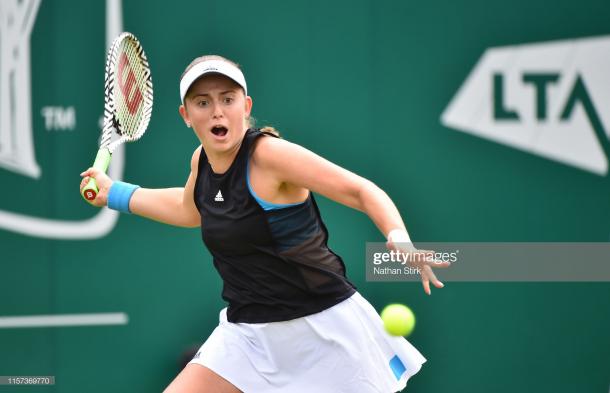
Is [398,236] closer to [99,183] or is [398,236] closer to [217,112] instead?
[217,112]

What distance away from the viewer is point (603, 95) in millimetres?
4688

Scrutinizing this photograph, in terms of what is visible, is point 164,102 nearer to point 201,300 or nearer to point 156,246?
point 156,246

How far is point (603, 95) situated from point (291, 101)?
157 centimetres

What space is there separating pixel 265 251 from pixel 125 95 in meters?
1.18

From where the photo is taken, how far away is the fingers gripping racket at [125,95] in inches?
142

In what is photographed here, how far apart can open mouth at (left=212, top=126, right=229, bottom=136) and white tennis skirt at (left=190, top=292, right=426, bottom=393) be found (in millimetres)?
663

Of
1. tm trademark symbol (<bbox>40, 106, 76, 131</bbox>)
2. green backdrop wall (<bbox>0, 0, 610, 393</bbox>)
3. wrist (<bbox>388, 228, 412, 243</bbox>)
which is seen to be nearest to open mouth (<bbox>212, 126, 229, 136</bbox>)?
wrist (<bbox>388, 228, 412, 243</bbox>)

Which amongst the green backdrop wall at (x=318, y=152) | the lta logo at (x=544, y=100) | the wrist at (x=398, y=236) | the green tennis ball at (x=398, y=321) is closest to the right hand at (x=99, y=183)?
the green backdrop wall at (x=318, y=152)

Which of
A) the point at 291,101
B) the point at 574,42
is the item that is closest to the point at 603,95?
the point at 574,42

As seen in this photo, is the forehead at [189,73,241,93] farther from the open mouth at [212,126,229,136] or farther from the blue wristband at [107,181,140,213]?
the blue wristband at [107,181,140,213]

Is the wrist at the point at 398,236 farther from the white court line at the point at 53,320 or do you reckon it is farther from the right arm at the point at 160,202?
the white court line at the point at 53,320

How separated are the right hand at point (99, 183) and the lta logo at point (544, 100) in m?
1.88

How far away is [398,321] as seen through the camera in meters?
3.05

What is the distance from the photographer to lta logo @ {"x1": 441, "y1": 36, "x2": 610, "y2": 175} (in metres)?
4.67
